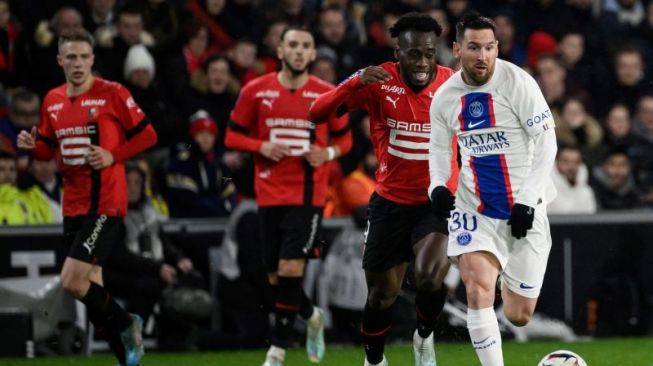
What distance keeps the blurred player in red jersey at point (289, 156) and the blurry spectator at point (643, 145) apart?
15.5 ft

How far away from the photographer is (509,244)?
28.5ft

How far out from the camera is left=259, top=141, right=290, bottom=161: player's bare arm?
11617 millimetres

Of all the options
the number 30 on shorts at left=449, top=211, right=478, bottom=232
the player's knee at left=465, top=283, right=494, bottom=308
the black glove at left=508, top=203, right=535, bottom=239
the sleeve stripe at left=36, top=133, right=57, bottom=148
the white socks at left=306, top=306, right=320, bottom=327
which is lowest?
the white socks at left=306, top=306, right=320, bottom=327

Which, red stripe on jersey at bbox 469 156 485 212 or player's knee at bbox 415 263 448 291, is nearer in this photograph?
red stripe on jersey at bbox 469 156 485 212

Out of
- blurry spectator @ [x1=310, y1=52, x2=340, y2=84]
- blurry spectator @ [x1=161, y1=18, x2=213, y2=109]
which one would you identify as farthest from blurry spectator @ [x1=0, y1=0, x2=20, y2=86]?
blurry spectator @ [x1=310, y1=52, x2=340, y2=84]

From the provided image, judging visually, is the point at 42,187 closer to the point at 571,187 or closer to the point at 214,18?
the point at 214,18

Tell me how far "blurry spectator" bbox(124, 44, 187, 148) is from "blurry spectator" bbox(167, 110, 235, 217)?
0.45ft

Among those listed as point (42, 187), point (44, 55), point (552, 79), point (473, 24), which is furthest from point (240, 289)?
point (473, 24)

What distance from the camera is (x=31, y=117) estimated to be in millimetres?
13617

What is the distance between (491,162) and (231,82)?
6498 millimetres

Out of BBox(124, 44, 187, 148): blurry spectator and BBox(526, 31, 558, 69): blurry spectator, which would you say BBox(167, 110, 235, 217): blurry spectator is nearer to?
BBox(124, 44, 187, 148): blurry spectator

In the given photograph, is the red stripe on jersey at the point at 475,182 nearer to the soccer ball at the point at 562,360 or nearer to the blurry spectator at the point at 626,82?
the soccer ball at the point at 562,360

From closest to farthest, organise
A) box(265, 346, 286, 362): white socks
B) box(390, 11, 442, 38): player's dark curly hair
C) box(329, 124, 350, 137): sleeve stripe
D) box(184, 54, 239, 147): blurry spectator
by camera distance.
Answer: box(390, 11, 442, 38): player's dark curly hair → box(265, 346, 286, 362): white socks → box(329, 124, 350, 137): sleeve stripe → box(184, 54, 239, 147): blurry spectator

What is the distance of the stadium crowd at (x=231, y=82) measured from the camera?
13680mm
